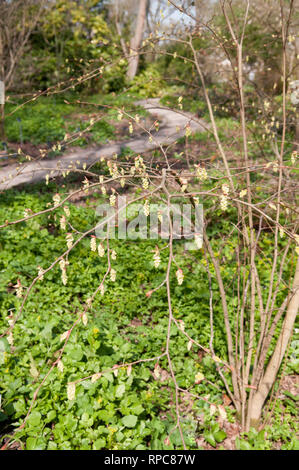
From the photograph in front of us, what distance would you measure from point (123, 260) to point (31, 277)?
107cm

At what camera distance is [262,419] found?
2430mm

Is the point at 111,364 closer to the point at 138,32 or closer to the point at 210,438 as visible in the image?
the point at 210,438

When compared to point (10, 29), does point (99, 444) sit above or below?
below

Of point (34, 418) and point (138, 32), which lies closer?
point (34, 418)

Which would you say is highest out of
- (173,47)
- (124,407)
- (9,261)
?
(173,47)

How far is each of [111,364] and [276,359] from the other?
46.0 inches

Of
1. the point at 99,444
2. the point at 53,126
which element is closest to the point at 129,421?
the point at 99,444

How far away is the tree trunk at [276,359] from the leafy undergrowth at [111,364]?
5.8 inches

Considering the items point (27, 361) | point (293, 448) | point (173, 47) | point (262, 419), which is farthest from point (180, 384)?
point (173, 47)

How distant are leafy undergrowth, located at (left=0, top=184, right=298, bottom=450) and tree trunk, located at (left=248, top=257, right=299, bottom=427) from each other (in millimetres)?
148

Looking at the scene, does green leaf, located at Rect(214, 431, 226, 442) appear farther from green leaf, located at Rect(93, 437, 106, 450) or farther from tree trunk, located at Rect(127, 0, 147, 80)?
tree trunk, located at Rect(127, 0, 147, 80)

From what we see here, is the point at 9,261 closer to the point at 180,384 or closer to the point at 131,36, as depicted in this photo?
the point at 180,384

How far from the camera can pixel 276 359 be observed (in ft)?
7.38

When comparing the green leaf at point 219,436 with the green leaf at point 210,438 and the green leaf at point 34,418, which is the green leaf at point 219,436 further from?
the green leaf at point 34,418
